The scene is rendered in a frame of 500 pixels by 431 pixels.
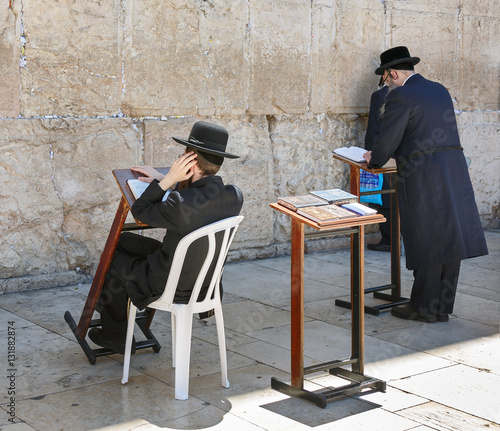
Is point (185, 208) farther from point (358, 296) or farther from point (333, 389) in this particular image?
point (333, 389)

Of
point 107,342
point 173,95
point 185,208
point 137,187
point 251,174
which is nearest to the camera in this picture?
point 185,208

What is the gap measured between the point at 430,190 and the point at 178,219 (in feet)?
6.74

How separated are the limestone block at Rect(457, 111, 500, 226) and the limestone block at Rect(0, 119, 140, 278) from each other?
13.2 ft

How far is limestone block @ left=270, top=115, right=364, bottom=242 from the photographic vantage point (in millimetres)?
6645

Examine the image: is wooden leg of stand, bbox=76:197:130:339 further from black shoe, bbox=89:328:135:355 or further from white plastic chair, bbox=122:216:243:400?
white plastic chair, bbox=122:216:243:400

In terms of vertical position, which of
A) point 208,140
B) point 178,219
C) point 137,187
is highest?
point 208,140

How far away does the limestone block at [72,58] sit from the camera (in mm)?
5180

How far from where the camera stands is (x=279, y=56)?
646 cm

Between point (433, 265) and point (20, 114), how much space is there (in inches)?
121

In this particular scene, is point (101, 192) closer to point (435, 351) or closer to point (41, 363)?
point (41, 363)

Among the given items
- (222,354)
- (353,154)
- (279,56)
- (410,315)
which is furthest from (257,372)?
(279,56)

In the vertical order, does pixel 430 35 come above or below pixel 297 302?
above

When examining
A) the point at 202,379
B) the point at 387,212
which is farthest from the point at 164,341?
the point at 387,212

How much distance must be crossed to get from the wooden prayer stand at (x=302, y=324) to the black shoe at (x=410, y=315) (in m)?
1.26
